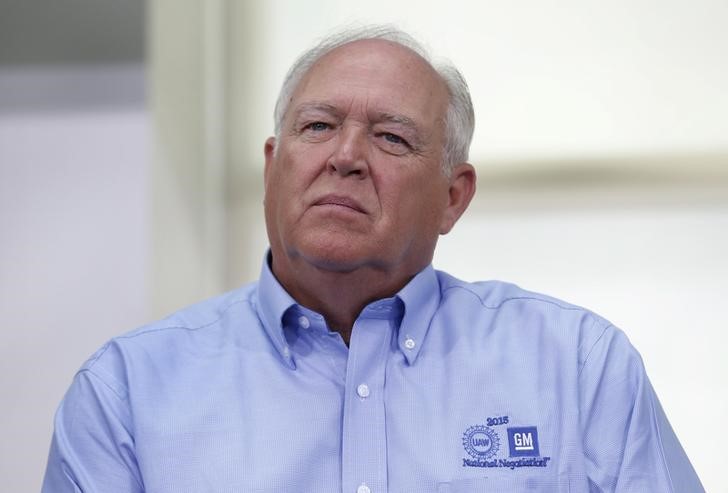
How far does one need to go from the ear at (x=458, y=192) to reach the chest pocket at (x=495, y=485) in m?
0.46

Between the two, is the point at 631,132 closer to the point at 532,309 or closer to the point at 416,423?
the point at 532,309

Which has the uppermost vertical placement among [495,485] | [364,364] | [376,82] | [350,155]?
[376,82]

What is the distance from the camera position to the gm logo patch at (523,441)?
4.45 ft

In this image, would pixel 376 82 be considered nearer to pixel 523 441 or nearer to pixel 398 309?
pixel 398 309

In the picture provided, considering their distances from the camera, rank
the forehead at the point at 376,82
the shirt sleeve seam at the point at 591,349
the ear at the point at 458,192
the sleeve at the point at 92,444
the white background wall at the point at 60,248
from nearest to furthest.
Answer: the sleeve at the point at 92,444, the shirt sleeve seam at the point at 591,349, the forehead at the point at 376,82, the ear at the point at 458,192, the white background wall at the point at 60,248

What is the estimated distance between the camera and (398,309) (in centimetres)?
150

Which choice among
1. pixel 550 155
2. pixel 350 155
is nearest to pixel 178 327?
pixel 350 155

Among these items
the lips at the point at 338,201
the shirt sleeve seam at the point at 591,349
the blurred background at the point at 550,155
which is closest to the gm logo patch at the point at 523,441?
the shirt sleeve seam at the point at 591,349

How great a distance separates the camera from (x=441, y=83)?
1.64m

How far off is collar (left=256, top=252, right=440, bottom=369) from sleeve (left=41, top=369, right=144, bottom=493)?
9.2 inches

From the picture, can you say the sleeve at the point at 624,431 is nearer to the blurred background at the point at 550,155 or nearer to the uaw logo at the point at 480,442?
the uaw logo at the point at 480,442

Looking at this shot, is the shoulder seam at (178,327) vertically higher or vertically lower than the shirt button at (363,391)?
higher

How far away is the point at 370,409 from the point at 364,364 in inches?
2.6

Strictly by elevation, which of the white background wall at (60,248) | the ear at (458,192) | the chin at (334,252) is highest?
the ear at (458,192)
